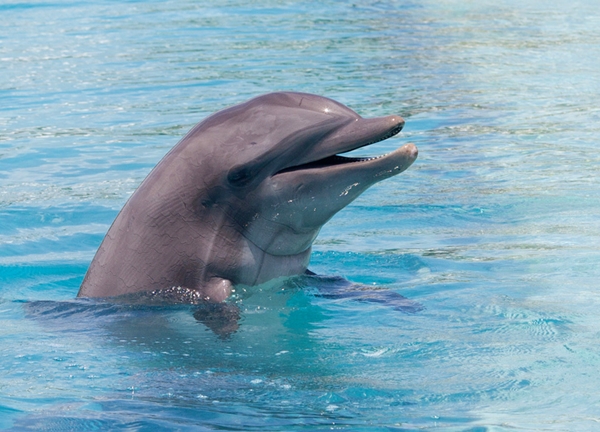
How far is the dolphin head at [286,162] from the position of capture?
5.41 meters

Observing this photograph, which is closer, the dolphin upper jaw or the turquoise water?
the turquoise water

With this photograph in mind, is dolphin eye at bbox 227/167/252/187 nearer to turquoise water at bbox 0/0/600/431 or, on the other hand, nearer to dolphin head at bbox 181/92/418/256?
dolphin head at bbox 181/92/418/256

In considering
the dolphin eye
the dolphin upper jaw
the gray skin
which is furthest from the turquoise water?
the dolphin eye

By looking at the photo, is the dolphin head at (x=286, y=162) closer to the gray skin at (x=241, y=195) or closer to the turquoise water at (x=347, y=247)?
the gray skin at (x=241, y=195)

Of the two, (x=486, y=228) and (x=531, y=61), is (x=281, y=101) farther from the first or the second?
(x=531, y=61)

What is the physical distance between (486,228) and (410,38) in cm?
1220

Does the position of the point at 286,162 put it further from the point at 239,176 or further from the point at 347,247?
the point at 347,247

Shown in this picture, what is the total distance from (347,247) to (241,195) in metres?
2.47

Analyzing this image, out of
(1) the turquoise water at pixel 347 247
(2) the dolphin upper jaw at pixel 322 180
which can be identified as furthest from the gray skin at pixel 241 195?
(1) the turquoise water at pixel 347 247

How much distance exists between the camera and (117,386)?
477 cm

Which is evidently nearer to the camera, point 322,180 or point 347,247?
point 322,180

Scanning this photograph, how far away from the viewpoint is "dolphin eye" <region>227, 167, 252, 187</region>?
550 centimetres

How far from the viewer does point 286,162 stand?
5.51 m

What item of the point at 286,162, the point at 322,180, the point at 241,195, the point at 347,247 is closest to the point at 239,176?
the point at 241,195
